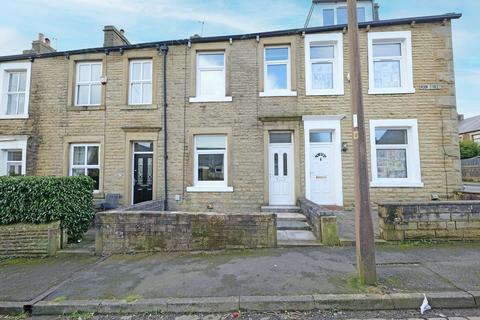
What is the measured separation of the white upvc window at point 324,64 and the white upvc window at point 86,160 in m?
8.40

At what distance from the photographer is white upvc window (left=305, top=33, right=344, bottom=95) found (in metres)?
9.77

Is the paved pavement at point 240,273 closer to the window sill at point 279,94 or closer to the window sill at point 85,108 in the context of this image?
the window sill at point 279,94

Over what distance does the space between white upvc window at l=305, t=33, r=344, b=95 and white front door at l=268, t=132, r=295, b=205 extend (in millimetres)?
1968

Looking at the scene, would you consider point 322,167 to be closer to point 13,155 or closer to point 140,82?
point 140,82

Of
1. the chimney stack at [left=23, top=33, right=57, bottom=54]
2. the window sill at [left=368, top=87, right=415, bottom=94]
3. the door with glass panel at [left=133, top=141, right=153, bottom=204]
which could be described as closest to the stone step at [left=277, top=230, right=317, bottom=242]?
the door with glass panel at [left=133, top=141, right=153, bottom=204]

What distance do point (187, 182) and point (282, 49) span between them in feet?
20.1

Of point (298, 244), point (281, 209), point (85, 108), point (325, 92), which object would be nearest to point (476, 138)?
point (325, 92)

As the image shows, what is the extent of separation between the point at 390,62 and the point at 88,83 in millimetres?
11579

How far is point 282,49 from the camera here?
33.5 ft

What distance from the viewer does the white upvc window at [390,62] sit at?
9.54m

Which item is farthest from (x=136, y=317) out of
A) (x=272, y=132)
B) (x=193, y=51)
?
(x=193, y=51)

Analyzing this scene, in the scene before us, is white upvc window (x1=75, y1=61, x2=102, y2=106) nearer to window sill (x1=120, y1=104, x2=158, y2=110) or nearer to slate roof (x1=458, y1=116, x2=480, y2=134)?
window sill (x1=120, y1=104, x2=158, y2=110)

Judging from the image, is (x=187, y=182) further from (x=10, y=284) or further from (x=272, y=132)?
(x=10, y=284)

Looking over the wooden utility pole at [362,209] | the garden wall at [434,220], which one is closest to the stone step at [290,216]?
the garden wall at [434,220]
